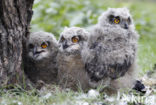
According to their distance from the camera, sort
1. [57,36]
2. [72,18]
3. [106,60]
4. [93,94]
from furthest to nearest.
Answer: [72,18] → [57,36] → [106,60] → [93,94]

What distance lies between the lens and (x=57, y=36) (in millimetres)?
8391

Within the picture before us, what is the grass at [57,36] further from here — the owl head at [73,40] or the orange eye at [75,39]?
the orange eye at [75,39]

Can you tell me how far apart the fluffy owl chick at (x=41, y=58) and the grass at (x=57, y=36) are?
462 mm

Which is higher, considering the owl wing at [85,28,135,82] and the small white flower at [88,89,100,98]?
the owl wing at [85,28,135,82]

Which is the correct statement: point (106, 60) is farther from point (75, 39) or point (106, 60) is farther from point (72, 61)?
→ point (75, 39)

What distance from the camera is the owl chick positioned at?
12.5ft

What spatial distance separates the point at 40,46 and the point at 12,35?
2.45 feet

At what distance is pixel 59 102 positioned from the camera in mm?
3252

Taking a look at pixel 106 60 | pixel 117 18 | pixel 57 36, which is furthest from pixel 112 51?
pixel 57 36

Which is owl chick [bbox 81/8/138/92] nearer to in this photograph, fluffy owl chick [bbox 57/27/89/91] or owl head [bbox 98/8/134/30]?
owl head [bbox 98/8/134/30]

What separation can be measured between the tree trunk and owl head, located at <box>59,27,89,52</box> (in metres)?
0.68

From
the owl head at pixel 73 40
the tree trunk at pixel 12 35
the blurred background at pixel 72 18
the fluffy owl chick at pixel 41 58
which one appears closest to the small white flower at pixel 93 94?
the owl head at pixel 73 40

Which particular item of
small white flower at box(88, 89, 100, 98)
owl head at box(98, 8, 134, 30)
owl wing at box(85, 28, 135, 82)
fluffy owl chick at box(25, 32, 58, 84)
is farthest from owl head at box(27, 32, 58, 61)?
small white flower at box(88, 89, 100, 98)

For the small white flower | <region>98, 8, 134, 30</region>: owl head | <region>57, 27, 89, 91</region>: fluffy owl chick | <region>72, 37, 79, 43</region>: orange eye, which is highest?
<region>98, 8, 134, 30</region>: owl head
